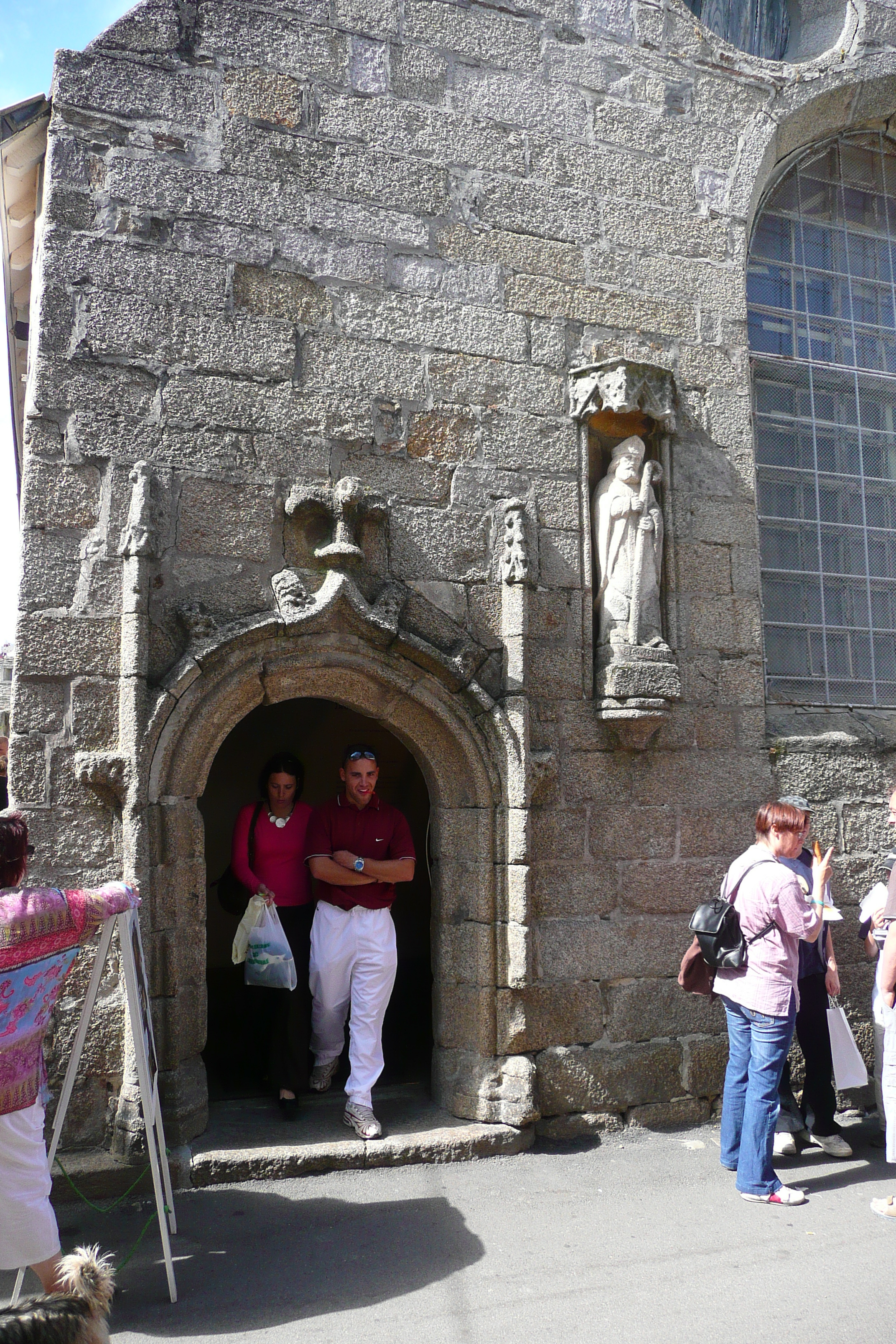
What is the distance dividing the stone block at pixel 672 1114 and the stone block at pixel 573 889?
881mm

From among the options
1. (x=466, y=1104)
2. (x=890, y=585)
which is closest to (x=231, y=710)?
(x=466, y=1104)

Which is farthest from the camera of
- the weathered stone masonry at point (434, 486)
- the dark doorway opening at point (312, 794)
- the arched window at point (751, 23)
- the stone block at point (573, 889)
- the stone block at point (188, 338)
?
the dark doorway opening at point (312, 794)

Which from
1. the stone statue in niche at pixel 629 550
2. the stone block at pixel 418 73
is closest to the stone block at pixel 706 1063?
the stone statue in niche at pixel 629 550

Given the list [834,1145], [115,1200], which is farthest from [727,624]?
[115,1200]

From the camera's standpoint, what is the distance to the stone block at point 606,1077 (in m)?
4.30

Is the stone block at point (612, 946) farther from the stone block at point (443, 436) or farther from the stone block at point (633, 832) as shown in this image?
the stone block at point (443, 436)

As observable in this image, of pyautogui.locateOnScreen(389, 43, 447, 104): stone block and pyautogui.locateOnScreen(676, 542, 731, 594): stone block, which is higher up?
pyautogui.locateOnScreen(389, 43, 447, 104): stone block

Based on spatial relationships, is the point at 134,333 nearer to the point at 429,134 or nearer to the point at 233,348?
the point at 233,348

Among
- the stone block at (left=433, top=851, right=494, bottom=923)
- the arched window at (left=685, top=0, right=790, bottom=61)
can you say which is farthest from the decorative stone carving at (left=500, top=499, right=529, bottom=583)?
the arched window at (left=685, top=0, right=790, bottom=61)

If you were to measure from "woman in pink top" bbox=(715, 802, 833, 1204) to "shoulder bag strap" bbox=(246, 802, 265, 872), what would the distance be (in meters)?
2.05

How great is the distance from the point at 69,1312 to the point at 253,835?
9.45ft

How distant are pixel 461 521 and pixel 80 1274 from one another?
10.8 ft

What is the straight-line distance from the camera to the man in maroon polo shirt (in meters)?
4.21

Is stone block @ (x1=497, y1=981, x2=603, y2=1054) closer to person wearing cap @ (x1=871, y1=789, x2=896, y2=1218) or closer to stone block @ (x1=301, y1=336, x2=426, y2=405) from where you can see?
person wearing cap @ (x1=871, y1=789, x2=896, y2=1218)
